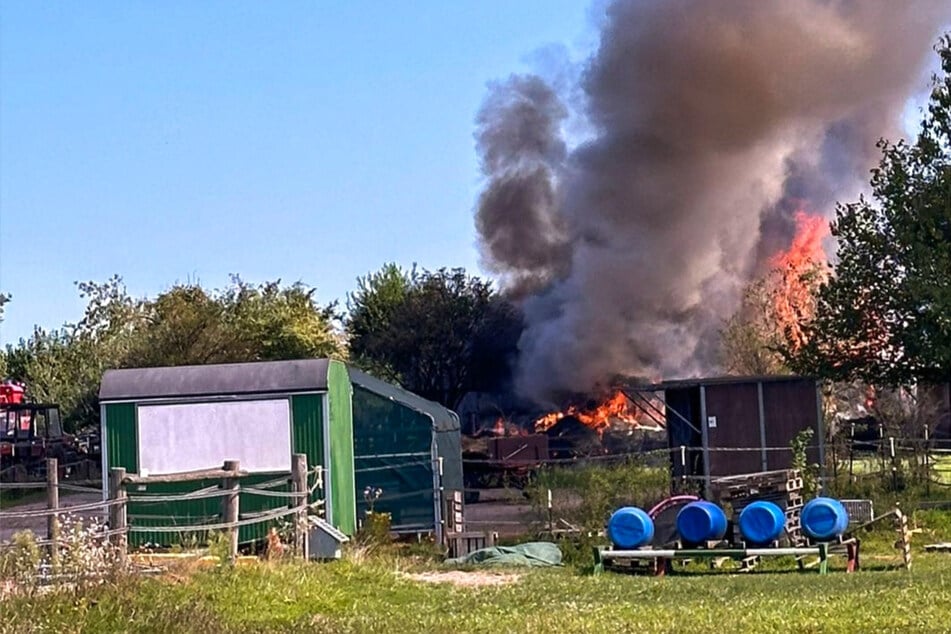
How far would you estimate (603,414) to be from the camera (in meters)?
42.5

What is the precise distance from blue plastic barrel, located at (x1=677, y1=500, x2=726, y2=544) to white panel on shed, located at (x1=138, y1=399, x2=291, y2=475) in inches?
216

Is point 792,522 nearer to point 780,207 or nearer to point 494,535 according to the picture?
point 494,535

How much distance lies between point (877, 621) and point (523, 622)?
281 cm

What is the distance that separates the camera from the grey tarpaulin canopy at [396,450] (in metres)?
22.3

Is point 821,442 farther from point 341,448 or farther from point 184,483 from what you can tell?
point 184,483

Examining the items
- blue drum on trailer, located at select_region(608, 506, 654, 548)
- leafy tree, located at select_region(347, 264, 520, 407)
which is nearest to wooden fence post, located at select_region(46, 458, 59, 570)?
blue drum on trailer, located at select_region(608, 506, 654, 548)

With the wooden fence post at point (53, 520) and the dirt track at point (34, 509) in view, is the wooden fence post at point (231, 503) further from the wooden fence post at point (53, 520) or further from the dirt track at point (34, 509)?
the dirt track at point (34, 509)

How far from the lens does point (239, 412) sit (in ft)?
63.6

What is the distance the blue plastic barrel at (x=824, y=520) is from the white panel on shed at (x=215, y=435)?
7.04 meters

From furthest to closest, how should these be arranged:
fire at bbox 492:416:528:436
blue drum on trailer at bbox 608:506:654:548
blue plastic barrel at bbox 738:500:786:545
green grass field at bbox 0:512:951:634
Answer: fire at bbox 492:416:528:436
blue drum on trailer at bbox 608:506:654:548
blue plastic barrel at bbox 738:500:786:545
green grass field at bbox 0:512:951:634

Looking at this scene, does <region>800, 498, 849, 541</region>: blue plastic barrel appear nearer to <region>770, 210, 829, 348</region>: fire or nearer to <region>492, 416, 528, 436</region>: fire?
<region>770, 210, 829, 348</region>: fire

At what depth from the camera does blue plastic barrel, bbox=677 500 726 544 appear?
17.8 m

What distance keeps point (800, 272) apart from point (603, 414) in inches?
290

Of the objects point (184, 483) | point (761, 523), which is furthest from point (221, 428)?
point (761, 523)
